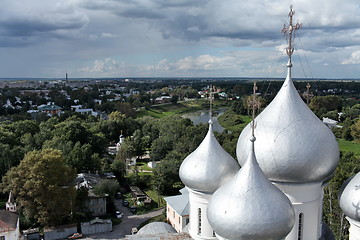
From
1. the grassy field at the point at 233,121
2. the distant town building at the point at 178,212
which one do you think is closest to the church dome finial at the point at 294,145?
the distant town building at the point at 178,212

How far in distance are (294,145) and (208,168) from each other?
11.2 feet

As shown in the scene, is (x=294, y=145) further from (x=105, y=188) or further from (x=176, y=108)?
(x=176, y=108)

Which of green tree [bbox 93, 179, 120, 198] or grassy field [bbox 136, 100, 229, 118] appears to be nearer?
green tree [bbox 93, 179, 120, 198]

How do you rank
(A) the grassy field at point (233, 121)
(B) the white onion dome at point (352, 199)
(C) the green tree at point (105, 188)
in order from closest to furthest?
(B) the white onion dome at point (352, 199), (C) the green tree at point (105, 188), (A) the grassy field at point (233, 121)

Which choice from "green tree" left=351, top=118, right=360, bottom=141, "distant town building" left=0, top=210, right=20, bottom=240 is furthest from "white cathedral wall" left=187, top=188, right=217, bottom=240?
"green tree" left=351, top=118, right=360, bottom=141

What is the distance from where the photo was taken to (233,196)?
28.5ft

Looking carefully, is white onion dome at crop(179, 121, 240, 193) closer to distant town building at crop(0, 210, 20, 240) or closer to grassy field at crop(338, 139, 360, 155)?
distant town building at crop(0, 210, 20, 240)

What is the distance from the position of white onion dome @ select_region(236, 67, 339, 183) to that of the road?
16294 mm

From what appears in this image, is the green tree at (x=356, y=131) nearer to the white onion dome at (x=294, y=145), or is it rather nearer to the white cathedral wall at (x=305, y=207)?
the white cathedral wall at (x=305, y=207)

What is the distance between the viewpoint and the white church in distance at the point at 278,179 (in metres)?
8.43

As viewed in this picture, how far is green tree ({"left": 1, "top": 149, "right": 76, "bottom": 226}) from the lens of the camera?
847 inches

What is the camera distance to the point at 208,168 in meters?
12.0

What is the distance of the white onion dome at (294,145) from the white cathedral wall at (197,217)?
3320 mm

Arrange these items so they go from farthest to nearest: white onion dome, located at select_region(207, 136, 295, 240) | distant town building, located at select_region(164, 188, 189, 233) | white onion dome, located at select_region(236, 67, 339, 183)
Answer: distant town building, located at select_region(164, 188, 189, 233), white onion dome, located at select_region(236, 67, 339, 183), white onion dome, located at select_region(207, 136, 295, 240)
